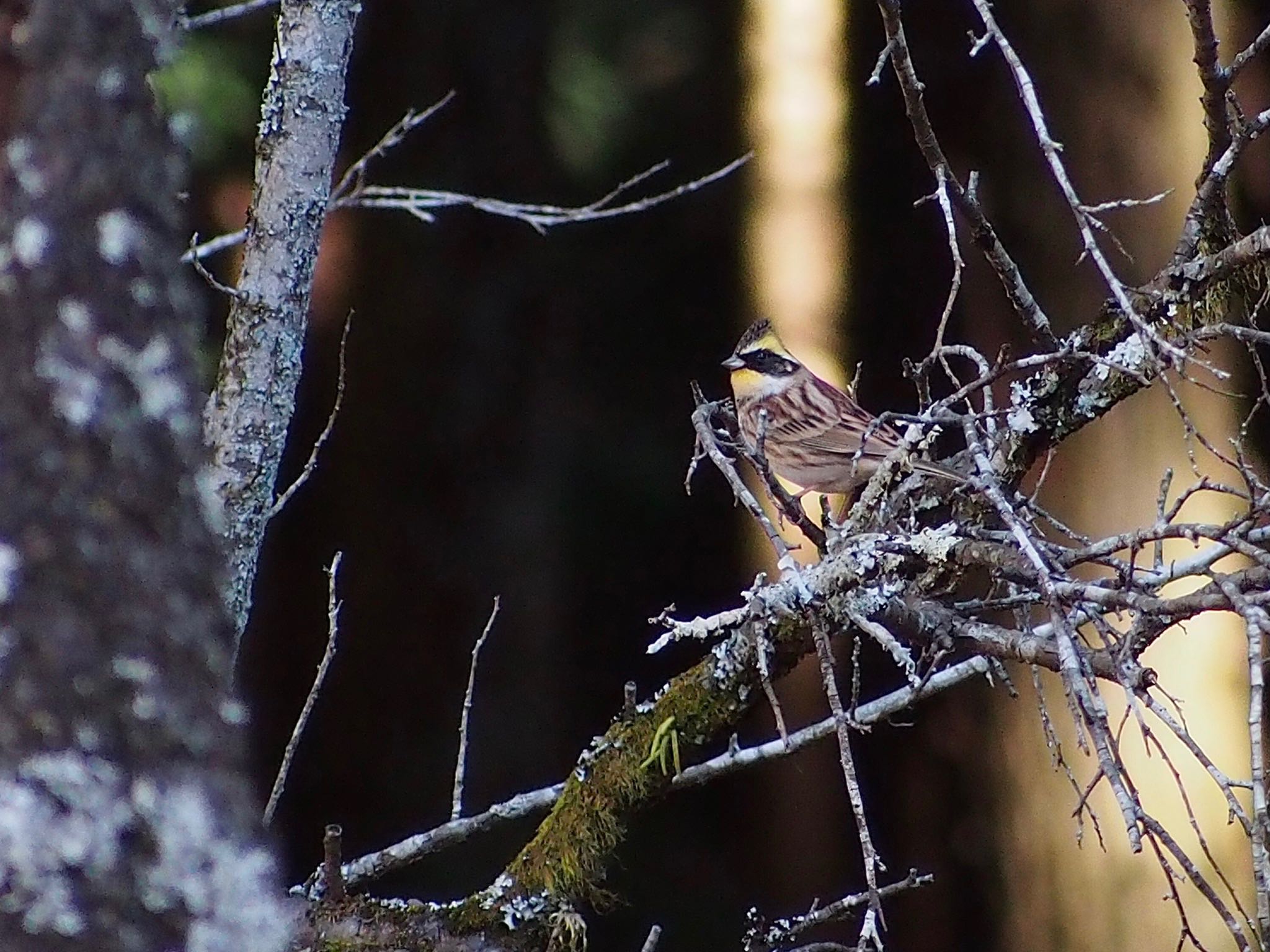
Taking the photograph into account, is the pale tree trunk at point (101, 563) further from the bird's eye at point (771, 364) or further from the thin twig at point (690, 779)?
the bird's eye at point (771, 364)

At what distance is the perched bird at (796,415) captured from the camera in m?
5.45

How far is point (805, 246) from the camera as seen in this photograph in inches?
247

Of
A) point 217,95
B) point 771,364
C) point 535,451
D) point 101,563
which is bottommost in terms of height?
point 101,563

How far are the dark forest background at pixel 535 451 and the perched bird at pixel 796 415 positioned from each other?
2.52 feet

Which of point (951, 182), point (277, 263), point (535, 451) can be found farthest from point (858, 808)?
point (535, 451)

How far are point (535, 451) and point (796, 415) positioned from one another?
1.88 meters

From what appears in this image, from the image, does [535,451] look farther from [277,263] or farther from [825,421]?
[277,263]

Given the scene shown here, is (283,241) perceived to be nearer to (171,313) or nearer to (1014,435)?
(1014,435)

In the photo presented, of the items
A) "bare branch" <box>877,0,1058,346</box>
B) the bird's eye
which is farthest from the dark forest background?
"bare branch" <box>877,0,1058,346</box>

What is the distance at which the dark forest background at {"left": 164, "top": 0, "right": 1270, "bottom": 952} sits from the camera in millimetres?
6602

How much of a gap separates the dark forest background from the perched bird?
77cm

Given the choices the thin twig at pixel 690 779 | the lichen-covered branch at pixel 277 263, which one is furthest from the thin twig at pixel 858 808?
the lichen-covered branch at pixel 277 263

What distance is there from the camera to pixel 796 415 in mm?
5562

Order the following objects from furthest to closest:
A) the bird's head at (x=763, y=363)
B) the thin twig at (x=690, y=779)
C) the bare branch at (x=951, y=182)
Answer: the bird's head at (x=763, y=363) → the thin twig at (x=690, y=779) → the bare branch at (x=951, y=182)
